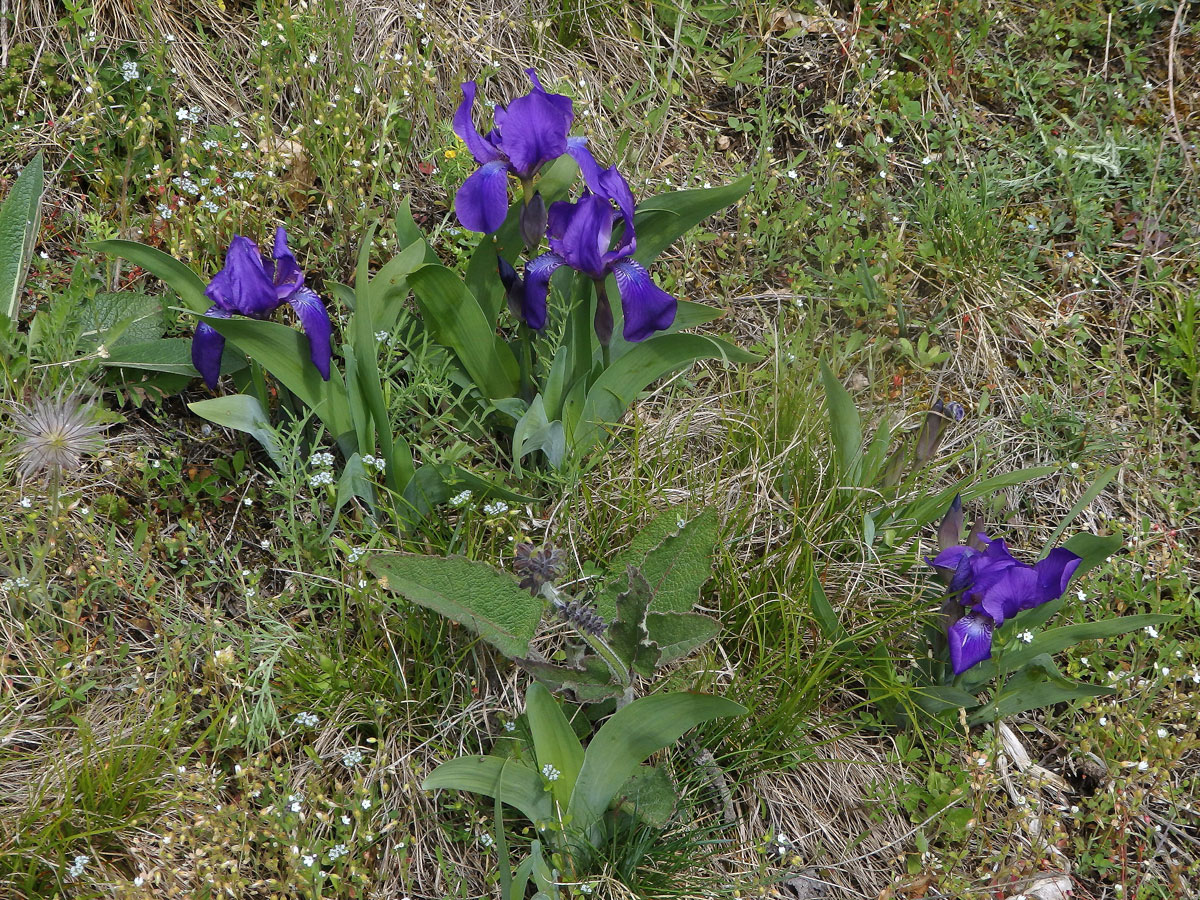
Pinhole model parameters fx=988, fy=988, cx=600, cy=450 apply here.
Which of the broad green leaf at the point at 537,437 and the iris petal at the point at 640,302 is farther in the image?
the broad green leaf at the point at 537,437

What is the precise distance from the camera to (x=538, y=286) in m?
2.13

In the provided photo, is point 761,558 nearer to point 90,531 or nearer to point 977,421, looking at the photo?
point 977,421

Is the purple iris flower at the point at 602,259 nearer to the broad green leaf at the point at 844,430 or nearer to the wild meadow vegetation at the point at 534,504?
the wild meadow vegetation at the point at 534,504

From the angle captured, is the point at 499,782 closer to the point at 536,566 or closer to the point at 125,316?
the point at 536,566

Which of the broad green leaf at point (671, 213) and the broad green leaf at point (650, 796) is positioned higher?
the broad green leaf at point (671, 213)

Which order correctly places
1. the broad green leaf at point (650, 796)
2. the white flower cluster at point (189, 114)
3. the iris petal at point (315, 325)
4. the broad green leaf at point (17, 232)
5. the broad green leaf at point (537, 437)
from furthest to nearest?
the white flower cluster at point (189, 114) < the broad green leaf at point (17, 232) < the broad green leaf at point (537, 437) < the iris petal at point (315, 325) < the broad green leaf at point (650, 796)

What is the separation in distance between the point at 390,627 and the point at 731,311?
4.62 ft

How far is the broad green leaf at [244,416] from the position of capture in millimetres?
2100

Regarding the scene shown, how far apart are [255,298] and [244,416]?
0.93 ft

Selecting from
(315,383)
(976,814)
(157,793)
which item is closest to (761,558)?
(976,814)

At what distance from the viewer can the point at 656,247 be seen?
232cm

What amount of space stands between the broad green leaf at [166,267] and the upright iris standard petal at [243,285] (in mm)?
117

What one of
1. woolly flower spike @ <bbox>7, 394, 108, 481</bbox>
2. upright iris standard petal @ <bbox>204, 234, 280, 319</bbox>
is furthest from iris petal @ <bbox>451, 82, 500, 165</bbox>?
woolly flower spike @ <bbox>7, 394, 108, 481</bbox>

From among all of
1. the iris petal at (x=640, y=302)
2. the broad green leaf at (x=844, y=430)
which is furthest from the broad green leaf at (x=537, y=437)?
the broad green leaf at (x=844, y=430)
